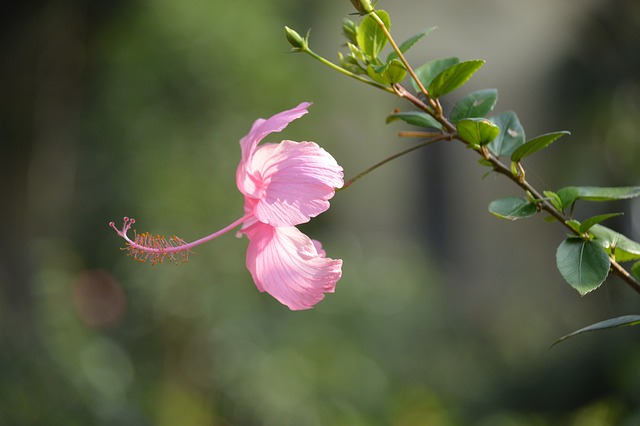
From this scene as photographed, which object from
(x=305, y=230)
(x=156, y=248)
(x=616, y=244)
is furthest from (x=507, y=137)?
(x=305, y=230)

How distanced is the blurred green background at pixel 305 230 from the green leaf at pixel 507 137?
1447 mm

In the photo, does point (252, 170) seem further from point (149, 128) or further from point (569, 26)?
point (569, 26)

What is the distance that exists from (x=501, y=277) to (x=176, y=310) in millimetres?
2215

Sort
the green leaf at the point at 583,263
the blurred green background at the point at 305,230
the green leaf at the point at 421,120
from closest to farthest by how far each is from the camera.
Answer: the green leaf at the point at 583,263
the green leaf at the point at 421,120
the blurred green background at the point at 305,230

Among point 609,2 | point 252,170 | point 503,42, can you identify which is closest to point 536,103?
point 503,42

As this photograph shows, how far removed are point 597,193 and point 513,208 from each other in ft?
0.25

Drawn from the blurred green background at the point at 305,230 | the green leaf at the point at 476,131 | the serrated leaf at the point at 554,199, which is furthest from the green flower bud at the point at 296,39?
the blurred green background at the point at 305,230

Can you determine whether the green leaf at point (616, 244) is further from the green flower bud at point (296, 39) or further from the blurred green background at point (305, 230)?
the blurred green background at point (305, 230)

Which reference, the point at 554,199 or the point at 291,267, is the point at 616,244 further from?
the point at 291,267

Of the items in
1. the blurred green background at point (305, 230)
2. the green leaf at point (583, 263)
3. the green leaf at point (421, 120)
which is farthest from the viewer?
the blurred green background at point (305, 230)

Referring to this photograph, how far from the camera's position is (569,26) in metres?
4.73

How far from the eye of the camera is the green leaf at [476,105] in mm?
790

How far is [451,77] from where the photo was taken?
28.4 inches

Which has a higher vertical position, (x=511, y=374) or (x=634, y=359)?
(x=634, y=359)
